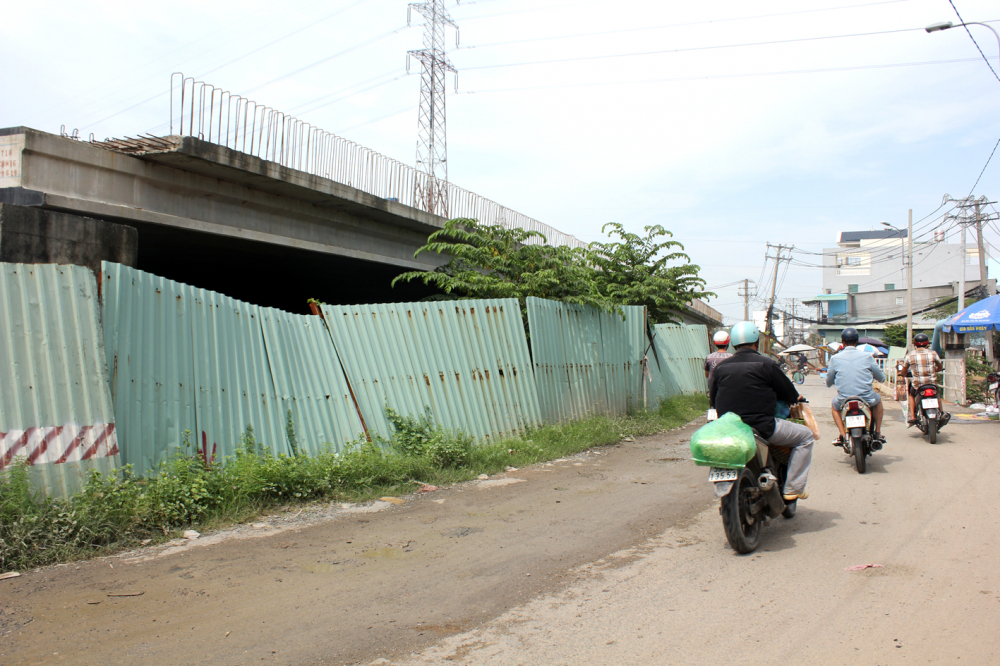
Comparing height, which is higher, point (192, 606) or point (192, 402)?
point (192, 402)

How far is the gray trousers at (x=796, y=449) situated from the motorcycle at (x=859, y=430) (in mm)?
2681

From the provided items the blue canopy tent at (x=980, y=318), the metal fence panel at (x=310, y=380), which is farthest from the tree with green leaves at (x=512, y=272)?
the blue canopy tent at (x=980, y=318)

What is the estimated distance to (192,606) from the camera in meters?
3.82

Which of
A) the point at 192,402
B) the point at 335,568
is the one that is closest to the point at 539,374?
the point at 192,402

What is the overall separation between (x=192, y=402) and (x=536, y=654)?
159 inches

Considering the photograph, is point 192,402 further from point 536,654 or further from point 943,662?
point 943,662

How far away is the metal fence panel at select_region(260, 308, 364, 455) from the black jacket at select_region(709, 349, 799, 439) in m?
3.90

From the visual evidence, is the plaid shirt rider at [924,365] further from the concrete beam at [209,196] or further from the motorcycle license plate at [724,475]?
the concrete beam at [209,196]

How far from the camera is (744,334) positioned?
527cm

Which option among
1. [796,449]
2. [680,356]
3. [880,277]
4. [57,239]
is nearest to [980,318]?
[680,356]

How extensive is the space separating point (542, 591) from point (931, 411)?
8.23m

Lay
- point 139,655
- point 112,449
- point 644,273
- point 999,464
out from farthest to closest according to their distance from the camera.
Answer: point 644,273 < point 999,464 < point 112,449 < point 139,655

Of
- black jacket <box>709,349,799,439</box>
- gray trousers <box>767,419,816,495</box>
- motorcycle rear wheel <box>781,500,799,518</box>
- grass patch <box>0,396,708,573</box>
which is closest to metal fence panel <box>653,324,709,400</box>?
grass patch <box>0,396,708,573</box>

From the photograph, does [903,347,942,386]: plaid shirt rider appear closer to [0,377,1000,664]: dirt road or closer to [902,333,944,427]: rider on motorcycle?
[902,333,944,427]: rider on motorcycle
